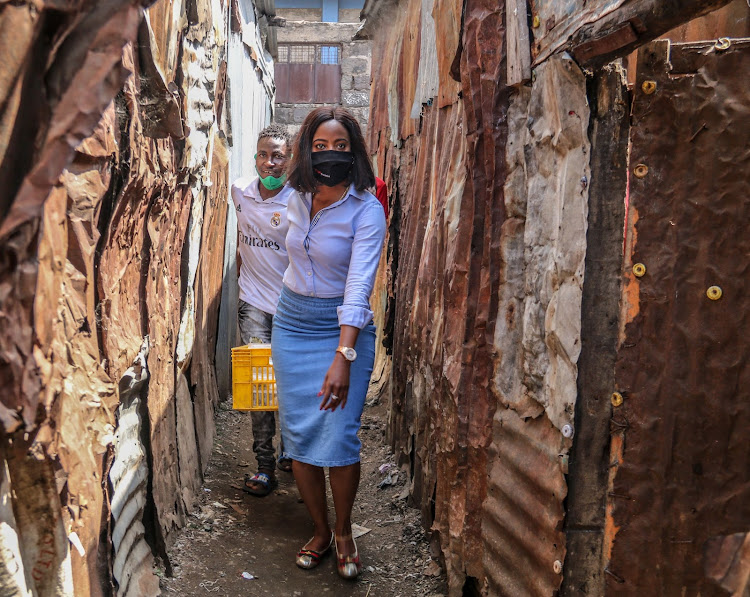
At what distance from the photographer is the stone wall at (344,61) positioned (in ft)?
44.7

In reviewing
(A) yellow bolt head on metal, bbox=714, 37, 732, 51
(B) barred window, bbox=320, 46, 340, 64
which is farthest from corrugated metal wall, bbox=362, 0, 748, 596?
(B) barred window, bbox=320, 46, 340, 64

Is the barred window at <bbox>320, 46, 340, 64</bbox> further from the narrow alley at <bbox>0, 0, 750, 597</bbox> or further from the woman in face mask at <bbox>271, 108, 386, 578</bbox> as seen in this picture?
the woman in face mask at <bbox>271, 108, 386, 578</bbox>

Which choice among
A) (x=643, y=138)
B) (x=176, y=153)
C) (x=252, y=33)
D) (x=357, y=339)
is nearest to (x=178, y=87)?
(x=176, y=153)

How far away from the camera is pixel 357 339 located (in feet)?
10.5

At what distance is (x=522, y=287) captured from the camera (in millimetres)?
2598

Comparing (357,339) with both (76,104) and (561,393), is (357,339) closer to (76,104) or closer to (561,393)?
(561,393)

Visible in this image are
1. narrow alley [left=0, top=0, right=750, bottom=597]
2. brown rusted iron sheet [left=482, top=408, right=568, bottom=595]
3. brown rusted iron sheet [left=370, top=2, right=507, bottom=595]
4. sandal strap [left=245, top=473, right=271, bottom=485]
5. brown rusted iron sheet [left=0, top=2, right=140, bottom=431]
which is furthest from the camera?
sandal strap [left=245, top=473, right=271, bottom=485]

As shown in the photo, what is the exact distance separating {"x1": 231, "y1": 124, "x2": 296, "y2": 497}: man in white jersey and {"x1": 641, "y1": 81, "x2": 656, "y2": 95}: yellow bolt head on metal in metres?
2.65

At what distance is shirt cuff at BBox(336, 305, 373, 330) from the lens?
3.05m

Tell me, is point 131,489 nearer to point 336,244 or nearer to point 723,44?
point 336,244

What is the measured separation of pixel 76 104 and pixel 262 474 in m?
3.30

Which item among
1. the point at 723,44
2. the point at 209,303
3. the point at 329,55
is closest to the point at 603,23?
the point at 723,44

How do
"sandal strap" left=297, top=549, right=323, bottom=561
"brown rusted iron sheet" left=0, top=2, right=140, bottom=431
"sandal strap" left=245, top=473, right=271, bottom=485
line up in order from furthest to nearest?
"sandal strap" left=245, top=473, right=271, bottom=485
"sandal strap" left=297, top=549, right=323, bottom=561
"brown rusted iron sheet" left=0, top=2, right=140, bottom=431

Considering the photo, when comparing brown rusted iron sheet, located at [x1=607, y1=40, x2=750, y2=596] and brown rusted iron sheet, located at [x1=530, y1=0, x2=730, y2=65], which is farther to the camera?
brown rusted iron sheet, located at [x1=607, y1=40, x2=750, y2=596]
